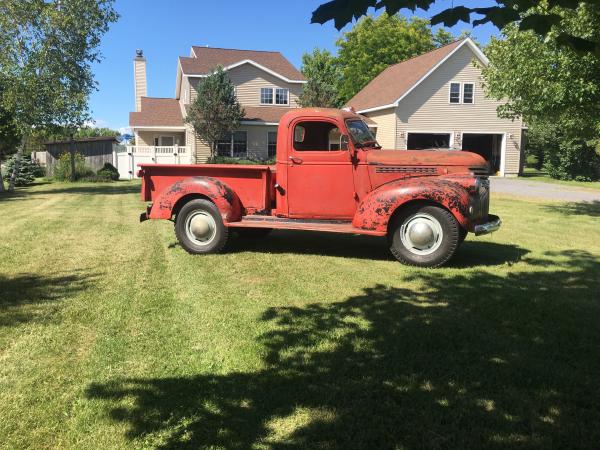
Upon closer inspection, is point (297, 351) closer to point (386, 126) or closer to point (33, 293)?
point (33, 293)

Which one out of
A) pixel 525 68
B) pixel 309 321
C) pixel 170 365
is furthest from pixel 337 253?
pixel 525 68

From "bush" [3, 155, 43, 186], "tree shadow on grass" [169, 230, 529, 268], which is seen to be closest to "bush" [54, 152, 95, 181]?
"bush" [3, 155, 43, 186]

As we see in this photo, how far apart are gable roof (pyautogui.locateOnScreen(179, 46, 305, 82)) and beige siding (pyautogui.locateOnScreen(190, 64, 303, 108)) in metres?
0.38

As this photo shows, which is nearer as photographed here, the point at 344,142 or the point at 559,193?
the point at 344,142

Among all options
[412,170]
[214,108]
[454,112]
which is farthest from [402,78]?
[412,170]

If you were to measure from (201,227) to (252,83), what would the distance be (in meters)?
23.9

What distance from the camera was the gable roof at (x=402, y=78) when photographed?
27250 millimetres

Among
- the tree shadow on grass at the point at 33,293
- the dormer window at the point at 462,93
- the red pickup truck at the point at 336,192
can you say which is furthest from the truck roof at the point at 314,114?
the dormer window at the point at 462,93

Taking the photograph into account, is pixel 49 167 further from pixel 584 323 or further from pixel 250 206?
pixel 584 323

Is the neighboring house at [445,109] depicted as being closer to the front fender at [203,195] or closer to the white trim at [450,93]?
the white trim at [450,93]

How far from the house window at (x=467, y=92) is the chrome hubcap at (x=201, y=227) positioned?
2467cm

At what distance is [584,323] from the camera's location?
4.57 meters

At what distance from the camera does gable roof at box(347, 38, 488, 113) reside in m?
27.2

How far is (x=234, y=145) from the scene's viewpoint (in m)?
28.8
